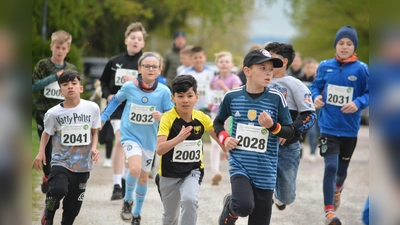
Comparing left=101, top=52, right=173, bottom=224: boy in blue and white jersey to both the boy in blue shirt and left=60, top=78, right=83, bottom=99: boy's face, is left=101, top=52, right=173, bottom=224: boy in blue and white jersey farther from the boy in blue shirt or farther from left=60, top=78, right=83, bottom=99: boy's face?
the boy in blue shirt

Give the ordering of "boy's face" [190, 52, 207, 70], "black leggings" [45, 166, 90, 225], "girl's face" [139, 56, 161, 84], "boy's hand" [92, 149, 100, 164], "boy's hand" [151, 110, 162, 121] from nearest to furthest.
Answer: "black leggings" [45, 166, 90, 225], "boy's hand" [92, 149, 100, 164], "boy's hand" [151, 110, 162, 121], "girl's face" [139, 56, 161, 84], "boy's face" [190, 52, 207, 70]

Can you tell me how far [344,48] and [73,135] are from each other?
331cm

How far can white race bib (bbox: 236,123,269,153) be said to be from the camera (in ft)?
20.8

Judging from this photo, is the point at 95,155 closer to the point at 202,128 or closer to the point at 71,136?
the point at 71,136

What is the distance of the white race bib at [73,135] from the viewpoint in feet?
23.4

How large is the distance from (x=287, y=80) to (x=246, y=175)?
4.78 ft

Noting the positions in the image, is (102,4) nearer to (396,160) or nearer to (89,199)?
(89,199)

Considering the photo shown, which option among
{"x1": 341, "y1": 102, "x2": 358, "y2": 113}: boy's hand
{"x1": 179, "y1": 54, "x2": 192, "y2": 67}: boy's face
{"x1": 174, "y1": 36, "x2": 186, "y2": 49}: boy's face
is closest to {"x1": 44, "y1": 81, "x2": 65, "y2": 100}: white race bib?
{"x1": 341, "y1": 102, "x2": 358, "y2": 113}: boy's hand

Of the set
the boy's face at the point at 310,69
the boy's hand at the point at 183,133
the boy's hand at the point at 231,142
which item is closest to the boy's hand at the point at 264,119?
the boy's hand at the point at 231,142

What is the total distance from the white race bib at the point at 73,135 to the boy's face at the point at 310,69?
960 cm

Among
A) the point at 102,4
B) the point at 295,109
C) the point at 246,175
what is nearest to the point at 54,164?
the point at 246,175

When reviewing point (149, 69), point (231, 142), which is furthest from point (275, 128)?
point (149, 69)

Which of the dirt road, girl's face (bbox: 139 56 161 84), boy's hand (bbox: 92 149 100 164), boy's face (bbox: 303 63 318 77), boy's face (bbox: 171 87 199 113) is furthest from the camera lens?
boy's face (bbox: 303 63 318 77)

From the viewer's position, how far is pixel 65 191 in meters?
6.98
